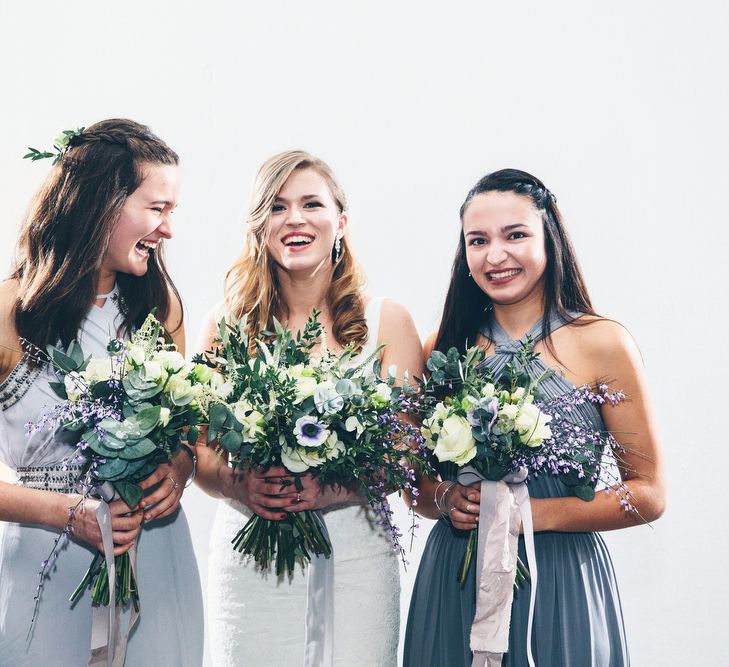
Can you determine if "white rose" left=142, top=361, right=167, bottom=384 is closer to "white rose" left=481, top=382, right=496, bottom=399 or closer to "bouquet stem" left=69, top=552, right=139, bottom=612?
"bouquet stem" left=69, top=552, right=139, bottom=612

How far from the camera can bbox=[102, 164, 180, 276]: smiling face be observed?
2414 mm

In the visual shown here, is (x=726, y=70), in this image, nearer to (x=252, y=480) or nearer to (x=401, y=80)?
(x=401, y=80)

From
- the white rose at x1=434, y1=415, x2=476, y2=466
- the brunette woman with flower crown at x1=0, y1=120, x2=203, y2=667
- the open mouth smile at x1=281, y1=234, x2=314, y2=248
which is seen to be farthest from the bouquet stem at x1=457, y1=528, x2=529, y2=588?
the open mouth smile at x1=281, y1=234, x2=314, y2=248

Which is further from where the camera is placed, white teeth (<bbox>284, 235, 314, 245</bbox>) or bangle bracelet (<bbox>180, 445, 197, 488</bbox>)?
white teeth (<bbox>284, 235, 314, 245</bbox>)

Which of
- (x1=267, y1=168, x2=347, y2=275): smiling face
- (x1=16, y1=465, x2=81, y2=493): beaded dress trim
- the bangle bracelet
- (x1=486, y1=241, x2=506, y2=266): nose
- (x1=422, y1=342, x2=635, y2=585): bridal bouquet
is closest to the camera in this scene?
(x1=422, y1=342, x2=635, y2=585): bridal bouquet

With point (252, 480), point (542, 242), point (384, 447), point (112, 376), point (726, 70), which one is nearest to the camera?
point (112, 376)

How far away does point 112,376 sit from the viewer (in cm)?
204

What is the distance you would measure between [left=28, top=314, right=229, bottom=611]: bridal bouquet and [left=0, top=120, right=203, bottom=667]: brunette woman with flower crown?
0.06m

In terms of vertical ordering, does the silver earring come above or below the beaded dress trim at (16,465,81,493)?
above

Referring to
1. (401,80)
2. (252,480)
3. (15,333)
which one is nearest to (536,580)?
(252,480)

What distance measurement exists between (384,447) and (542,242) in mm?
779

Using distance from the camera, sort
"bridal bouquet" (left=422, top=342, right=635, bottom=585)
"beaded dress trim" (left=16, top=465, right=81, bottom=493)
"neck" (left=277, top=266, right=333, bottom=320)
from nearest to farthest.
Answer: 1. "bridal bouquet" (left=422, top=342, right=635, bottom=585)
2. "beaded dress trim" (left=16, top=465, right=81, bottom=493)
3. "neck" (left=277, top=266, right=333, bottom=320)

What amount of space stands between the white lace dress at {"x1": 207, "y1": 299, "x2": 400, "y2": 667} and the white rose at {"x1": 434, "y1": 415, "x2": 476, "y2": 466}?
56 cm

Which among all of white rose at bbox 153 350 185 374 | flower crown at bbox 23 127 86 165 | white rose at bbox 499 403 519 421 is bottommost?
white rose at bbox 499 403 519 421
